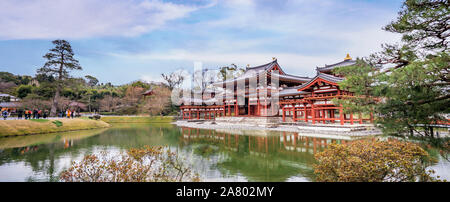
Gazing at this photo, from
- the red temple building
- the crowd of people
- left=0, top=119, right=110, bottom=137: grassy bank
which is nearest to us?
left=0, top=119, right=110, bottom=137: grassy bank

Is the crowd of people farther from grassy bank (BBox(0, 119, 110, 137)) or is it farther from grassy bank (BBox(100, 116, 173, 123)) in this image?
grassy bank (BBox(100, 116, 173, 123))

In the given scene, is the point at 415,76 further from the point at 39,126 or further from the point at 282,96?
the point at 39,126

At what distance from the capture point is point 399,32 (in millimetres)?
5250

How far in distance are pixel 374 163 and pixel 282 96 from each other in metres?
20.0

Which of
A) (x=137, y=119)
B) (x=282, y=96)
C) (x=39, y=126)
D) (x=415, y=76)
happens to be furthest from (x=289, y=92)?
(x=137, y=119)

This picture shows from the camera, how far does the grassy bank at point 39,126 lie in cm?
1595

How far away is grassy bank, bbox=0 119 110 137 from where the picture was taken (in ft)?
52.3

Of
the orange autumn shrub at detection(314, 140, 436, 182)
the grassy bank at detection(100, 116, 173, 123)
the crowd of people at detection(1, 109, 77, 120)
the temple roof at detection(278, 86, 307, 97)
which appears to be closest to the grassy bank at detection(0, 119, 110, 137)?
the crowd of people at detection(1, 109, 77, 120)

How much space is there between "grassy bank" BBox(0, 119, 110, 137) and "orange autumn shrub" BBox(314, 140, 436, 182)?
22.0 meters
